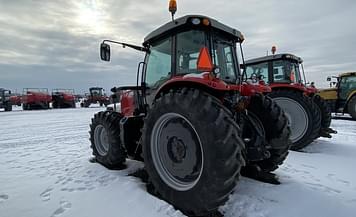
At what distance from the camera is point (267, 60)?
299 inches

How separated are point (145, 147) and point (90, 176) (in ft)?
4.30

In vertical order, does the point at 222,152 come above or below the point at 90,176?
above

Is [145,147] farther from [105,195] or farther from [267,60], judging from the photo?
[267,60]

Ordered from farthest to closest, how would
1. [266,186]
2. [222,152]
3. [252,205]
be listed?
[266,186], [252,205], [222,152]

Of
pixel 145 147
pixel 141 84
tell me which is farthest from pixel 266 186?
pixel 141 84

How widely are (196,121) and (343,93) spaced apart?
1345 cm

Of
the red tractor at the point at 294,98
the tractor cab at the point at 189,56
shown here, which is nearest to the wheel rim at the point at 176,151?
the tractor cab at the point at 189,56

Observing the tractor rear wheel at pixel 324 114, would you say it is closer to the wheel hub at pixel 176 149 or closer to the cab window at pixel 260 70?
the cab window at pixel 260 70

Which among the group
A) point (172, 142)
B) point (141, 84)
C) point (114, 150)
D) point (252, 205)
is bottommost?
point (252, 205)

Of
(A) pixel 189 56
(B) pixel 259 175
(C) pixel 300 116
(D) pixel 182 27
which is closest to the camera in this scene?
(D) pixel 182 27

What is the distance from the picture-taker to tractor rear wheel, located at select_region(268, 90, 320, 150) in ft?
19.7

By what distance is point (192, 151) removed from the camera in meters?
2.88

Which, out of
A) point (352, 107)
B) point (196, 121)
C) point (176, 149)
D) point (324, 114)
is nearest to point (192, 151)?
point (176, 149)

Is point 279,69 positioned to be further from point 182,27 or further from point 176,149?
point 176,149
